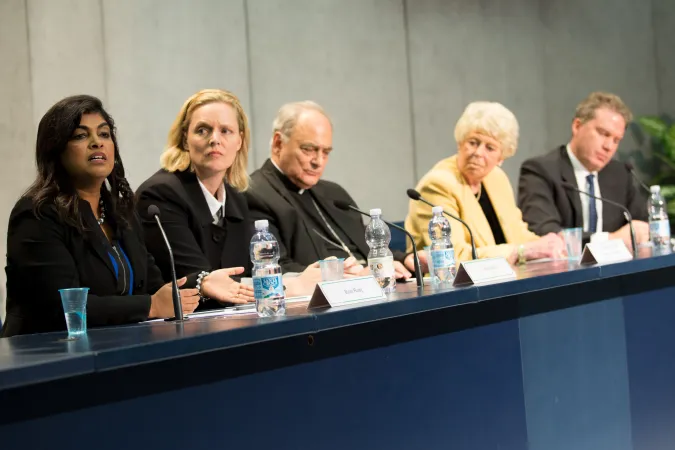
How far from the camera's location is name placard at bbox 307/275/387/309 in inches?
79.8

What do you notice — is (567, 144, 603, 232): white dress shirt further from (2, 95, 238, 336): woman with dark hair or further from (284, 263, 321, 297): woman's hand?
(2, 95, 238, 336): woman with dark hair

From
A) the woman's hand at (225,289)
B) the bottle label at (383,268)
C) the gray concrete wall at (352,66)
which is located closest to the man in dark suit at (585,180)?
the gray concrete wall at (352,66)

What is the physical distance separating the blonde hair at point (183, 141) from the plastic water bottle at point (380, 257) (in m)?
0.68

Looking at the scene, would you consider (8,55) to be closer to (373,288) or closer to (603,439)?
(373,288)

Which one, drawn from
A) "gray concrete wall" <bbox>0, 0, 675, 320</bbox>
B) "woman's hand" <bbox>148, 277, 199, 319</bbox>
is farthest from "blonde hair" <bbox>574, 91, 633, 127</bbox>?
"woman's hand" <bbox>148, 277, 199, 319</bbox>

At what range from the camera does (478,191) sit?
416 cm

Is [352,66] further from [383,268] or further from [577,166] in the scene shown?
[383,268]

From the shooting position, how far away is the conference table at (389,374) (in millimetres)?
1537

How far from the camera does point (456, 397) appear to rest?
2.34 meters

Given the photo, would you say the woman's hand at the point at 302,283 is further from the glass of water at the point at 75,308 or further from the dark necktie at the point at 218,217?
the glass of water at the point at 75,308

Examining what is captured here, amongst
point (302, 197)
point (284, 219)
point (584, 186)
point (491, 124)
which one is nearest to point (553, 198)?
point (584, 186)

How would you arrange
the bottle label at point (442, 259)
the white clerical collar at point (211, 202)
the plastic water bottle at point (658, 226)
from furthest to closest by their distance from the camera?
the plastic water bottle at point (658, 226) → the white clerical collar at point (211, 202) → the bottle label at point (442, 259)

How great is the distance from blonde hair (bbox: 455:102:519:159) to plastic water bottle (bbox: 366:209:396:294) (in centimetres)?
127

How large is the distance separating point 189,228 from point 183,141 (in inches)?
15.6
